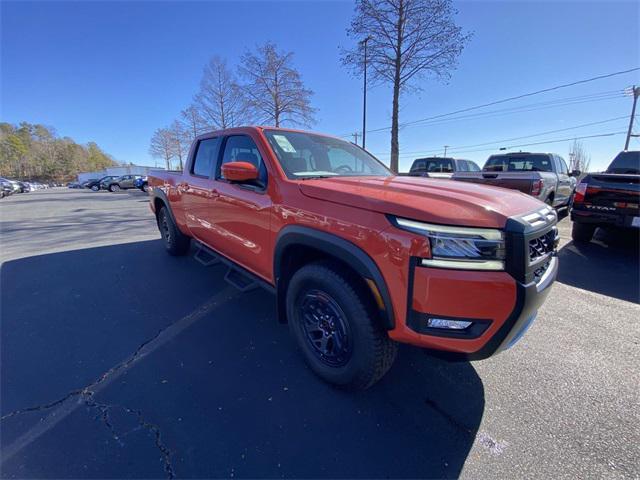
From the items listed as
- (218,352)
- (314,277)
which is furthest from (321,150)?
(218,352)

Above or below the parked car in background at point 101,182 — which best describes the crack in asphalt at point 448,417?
below

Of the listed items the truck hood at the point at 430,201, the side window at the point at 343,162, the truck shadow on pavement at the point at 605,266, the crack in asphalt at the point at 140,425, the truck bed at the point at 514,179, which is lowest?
the crack in asphalt at the point at 140,425

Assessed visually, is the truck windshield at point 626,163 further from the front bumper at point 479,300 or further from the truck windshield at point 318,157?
the front bumper at point 479,300

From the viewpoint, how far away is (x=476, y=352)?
5.19ft

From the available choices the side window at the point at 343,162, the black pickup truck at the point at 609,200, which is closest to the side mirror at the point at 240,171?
the side window at the point at 343,162

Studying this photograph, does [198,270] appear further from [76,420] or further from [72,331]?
[76,420]

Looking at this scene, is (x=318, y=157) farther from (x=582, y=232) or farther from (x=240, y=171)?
(x=582, y=232)

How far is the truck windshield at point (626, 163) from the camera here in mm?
5688

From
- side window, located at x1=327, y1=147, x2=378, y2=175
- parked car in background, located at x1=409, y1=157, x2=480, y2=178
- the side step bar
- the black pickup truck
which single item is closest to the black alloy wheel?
the side step bar

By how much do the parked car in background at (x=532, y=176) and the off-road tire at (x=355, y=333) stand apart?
16.6ft

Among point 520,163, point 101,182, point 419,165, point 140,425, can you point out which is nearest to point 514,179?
point 520,163

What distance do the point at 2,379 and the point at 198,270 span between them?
7.65 ft

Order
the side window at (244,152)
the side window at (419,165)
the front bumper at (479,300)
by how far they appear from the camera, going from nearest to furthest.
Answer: the front bumper at (479,300), the side window at (244,152), the side window at (419,165)

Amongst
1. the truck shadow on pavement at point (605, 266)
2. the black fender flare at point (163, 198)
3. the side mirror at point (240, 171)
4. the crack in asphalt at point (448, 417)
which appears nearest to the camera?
the crack in asphalt at point (448, 417)
